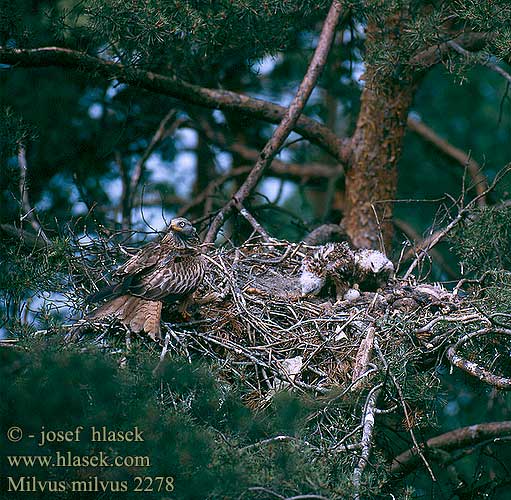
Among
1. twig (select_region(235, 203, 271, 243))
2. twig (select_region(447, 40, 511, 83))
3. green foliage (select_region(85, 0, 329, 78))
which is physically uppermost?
green foliage (select_region(85, 0, 329, 78))

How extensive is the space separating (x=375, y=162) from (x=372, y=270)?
5.48 ft

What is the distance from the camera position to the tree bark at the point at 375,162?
270 inches

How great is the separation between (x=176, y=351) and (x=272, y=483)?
4.63 feet

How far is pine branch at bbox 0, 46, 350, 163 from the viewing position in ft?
18.5

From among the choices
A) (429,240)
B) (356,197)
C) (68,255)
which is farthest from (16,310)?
(356,197)

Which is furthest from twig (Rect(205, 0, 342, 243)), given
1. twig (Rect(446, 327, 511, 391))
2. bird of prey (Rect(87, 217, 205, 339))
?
A: twig (Rect(446, 327, 511, 391))

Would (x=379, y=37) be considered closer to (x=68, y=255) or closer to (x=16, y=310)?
(x=68, y=255)

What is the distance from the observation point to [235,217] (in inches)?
259

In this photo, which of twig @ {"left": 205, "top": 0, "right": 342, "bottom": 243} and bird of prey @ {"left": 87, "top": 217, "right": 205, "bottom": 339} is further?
twig @ {"left": 205, "top": 0, "right": 342, "bottom": 243}

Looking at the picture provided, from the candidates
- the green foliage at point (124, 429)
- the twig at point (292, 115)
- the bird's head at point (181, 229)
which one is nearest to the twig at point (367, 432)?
the green foliage at point (124, 429)

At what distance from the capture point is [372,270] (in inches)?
218

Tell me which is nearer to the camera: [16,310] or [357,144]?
[16,310]

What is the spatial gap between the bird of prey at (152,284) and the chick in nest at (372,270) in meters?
1.09

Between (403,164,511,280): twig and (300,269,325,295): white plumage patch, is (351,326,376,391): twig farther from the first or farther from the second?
(403,164,511,280): twig
